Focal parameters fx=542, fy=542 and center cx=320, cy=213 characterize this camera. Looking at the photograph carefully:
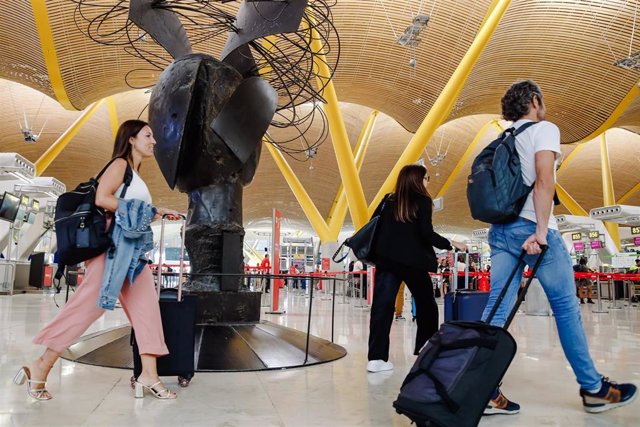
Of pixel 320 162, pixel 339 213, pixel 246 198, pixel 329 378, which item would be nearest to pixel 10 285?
pixel 329 378

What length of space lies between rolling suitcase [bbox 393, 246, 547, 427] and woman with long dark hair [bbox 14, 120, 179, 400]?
4.65ft

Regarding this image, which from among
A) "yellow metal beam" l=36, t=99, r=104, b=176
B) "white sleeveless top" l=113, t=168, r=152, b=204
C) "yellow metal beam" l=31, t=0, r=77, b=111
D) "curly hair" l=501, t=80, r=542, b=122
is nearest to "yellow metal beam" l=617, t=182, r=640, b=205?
"yellow metal beam" l=36, t=99, r=104, b=176

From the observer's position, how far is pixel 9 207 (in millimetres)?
17391

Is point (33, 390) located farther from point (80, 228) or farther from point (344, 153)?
point (344, 153)

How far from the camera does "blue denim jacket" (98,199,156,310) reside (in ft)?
9.24

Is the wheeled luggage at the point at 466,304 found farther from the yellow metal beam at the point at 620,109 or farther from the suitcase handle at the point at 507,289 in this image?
the yellow metal beam at the point at 620,109

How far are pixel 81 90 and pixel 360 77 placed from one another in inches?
396

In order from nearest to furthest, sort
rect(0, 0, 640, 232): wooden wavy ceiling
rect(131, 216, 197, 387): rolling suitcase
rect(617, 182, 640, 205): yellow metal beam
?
rect(131, 216, 197, 387): rolling suitcase → rect(0, 0, 640, 232): wooden wavy ceiling → rect(617, 182, 640, 205): yellow metal beam

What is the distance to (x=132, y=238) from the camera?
2.88 meters

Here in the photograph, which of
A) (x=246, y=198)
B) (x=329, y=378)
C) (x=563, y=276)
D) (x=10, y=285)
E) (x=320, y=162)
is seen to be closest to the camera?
(x=563, y=276)

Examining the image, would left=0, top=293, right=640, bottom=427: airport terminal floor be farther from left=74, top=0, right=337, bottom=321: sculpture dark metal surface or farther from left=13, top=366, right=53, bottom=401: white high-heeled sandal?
left=74, top=0, right=337, bottom=321: sculpture dark metal surface

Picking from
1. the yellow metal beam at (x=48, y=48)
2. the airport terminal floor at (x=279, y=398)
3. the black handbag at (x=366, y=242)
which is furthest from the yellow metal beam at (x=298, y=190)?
the black handbag at (x=366, y=242)

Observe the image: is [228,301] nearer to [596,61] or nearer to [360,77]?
[360,77]

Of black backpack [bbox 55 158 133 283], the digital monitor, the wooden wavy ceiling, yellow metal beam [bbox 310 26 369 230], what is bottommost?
black backpack [bbox 55 158 133 283]
